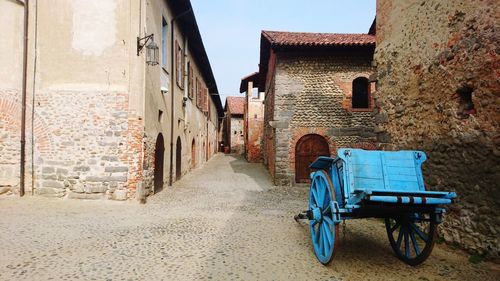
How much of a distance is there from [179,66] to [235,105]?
79.4 ft

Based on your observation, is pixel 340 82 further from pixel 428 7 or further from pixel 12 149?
pixel 12 149

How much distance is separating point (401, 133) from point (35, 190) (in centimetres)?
833

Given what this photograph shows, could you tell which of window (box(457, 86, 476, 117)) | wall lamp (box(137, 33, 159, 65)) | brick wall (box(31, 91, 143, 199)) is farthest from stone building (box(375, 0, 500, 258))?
brick wall (box(31, 91, 143, 199))

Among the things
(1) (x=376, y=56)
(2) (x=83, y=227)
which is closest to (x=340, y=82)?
(1) (x=376, y=56)

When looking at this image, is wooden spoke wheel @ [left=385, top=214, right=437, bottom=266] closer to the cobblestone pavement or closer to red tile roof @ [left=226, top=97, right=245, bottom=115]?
the cobblestone pavement

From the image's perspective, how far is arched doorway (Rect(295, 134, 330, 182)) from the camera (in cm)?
1134

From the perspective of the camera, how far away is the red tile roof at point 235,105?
34487 mm

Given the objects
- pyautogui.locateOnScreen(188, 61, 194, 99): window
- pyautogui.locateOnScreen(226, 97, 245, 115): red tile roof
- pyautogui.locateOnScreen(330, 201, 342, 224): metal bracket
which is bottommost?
pyautogui.locateOnScreen(330, 201, 342, 224): metal bracket

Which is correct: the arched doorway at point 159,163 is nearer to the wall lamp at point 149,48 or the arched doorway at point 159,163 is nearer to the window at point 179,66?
the wall lamp at point 149,48

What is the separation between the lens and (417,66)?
5.30 metres

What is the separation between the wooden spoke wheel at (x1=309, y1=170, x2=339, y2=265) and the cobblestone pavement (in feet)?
0.63

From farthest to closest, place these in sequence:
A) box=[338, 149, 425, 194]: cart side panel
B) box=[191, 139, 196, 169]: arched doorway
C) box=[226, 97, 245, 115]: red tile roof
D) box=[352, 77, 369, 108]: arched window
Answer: box=[226, 97, 245, 115]: red tile roof, box=[191, 139, 196, 169]: arched doorway, box=[352, 77, 369, 108]: arched window, box=[338, 149, 425, 194]: cart side panel

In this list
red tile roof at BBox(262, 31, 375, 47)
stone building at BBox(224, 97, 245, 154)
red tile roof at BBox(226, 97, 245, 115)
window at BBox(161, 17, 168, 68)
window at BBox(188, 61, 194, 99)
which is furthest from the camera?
red tile roof at BBox(226, 97, 245, 115)

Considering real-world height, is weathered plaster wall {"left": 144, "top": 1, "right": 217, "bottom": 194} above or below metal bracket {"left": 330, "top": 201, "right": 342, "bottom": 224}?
above
